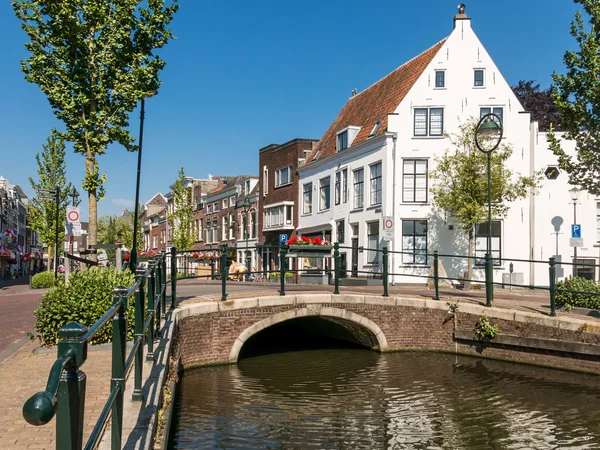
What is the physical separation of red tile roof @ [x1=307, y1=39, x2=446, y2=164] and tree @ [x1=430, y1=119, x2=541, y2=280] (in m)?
3.64

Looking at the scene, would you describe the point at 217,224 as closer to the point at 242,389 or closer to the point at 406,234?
the point at 406,234

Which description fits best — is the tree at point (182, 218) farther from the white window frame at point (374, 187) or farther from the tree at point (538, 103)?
the tree at point (538, 103)

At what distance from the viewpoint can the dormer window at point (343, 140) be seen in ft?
90.9

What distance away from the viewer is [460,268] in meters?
23.5

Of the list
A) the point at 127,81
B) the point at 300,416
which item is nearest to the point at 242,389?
the point at 300,416

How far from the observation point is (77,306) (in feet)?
25.7

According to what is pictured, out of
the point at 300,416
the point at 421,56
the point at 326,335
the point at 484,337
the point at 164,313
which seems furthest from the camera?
the point at 421,56

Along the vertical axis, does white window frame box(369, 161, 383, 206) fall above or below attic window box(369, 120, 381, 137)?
below

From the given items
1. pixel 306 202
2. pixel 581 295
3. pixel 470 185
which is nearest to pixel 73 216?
pixel 581 295

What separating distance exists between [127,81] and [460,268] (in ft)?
52.2

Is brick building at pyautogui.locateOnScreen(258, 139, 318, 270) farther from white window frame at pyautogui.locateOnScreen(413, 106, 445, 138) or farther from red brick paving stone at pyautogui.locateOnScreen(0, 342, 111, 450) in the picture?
red brick paving stone at pyautogui.locateOnScreen(0, 342, 111, 450)

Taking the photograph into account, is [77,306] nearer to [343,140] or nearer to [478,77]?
[478,77]

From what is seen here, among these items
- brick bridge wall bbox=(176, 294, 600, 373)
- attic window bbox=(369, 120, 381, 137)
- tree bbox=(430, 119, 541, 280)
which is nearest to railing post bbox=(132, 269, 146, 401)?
brick bridge wall bbox=(176, 294, 600, 373)

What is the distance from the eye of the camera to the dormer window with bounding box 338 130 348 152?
90.9ft
